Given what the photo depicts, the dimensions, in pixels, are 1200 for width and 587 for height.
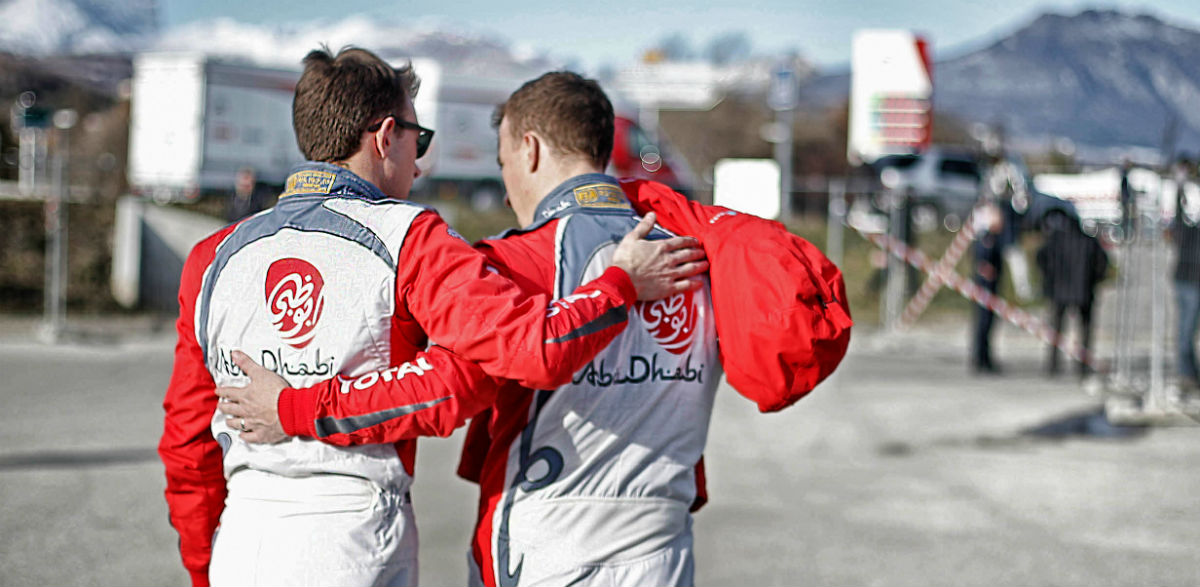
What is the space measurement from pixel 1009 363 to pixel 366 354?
12.4 meters

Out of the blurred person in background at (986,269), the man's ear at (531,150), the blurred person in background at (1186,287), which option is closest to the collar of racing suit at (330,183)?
the man's ear at (531,150)

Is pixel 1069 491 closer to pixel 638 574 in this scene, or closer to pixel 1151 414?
pixel 1151 414

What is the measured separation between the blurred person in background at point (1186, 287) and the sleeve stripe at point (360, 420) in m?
9.58

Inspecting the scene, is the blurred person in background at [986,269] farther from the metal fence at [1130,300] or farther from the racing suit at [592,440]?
the racing suit at [592,440]

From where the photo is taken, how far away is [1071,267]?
Result: 11.4 m

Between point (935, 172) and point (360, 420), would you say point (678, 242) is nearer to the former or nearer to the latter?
point (360, 420)

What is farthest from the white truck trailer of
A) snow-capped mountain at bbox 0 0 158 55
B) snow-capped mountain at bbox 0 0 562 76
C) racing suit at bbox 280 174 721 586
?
racing suit at bbox 280 174 721 586

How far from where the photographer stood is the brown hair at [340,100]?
2365 mm

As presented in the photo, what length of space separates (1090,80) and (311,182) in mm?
7989

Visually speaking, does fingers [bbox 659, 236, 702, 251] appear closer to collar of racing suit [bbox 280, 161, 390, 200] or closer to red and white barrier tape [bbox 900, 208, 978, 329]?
collar of racing suit [bbox 280, 161, 390, 200]

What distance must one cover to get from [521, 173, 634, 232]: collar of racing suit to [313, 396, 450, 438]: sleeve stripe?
1.78 feet

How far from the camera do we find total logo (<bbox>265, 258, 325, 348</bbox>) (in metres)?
2.28

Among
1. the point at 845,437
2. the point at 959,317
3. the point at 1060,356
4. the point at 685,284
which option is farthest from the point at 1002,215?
the point at 685,284

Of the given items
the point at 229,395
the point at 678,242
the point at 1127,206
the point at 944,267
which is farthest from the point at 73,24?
the point at 944,267
